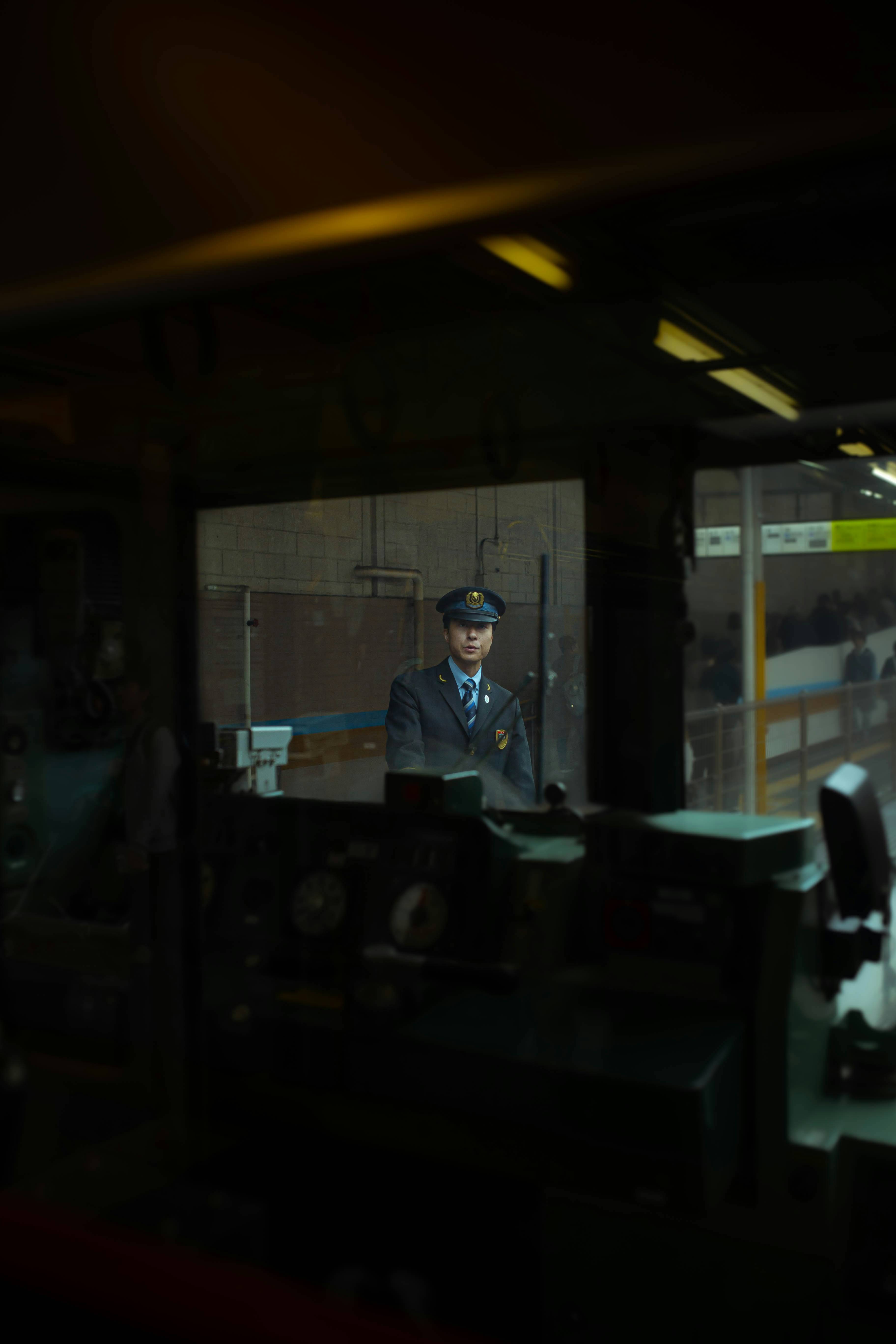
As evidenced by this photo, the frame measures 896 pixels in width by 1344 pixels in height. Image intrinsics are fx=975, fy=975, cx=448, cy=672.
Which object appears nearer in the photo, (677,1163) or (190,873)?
(677,1163)

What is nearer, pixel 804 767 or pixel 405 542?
pixel 804 767

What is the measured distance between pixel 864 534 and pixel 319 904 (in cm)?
117

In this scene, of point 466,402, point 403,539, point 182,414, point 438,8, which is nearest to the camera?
point 438,8

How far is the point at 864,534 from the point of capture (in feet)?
4.54

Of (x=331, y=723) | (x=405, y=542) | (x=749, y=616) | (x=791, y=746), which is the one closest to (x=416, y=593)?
(x=405, y=542)

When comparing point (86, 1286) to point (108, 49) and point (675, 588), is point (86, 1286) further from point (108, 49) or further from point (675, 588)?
point (108, 49)

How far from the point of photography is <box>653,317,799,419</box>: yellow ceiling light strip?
1.43 m

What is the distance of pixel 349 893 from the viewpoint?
1835mm

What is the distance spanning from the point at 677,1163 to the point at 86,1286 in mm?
1015

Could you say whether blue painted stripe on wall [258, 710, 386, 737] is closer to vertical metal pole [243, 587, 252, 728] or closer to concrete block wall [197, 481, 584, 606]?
vertical metal pole [243, 587, 252, 728]

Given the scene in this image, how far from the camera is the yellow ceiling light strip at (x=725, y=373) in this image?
1435 mm

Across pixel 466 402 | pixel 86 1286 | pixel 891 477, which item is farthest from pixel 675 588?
pixel 86 1286

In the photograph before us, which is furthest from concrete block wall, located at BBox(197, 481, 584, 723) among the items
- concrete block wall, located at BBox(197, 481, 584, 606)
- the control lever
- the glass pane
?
the control lever

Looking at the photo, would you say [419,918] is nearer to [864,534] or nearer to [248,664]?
[248,664]
